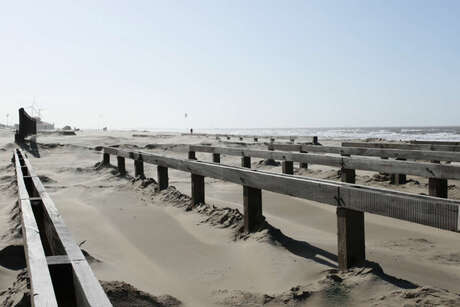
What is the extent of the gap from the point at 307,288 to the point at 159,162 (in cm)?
511

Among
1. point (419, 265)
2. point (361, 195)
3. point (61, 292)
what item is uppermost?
point (361, 195)

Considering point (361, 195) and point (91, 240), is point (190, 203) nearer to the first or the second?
point (91, 240)

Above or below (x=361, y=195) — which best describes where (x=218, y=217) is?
below

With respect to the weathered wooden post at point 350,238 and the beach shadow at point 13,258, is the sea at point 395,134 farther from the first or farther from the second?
the beach shadow at point 13,258

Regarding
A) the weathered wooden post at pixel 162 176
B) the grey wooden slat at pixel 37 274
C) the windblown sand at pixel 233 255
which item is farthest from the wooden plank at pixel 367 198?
the weathered wooden post at pixel 162 176

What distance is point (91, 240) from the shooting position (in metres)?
5.18

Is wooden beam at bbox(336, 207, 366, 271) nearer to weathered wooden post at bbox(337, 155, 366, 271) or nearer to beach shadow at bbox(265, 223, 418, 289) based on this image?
weathered wooden post at bbox(337, 155, 366, 271)

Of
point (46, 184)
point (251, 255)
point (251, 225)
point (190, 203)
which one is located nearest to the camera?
point (251, 255)

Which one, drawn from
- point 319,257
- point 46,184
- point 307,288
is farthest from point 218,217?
point 46,184

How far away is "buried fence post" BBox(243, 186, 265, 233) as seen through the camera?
4977mm

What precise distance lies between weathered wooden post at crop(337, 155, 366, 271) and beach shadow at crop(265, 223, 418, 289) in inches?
4.3

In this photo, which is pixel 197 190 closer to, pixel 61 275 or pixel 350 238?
pixel 350 238

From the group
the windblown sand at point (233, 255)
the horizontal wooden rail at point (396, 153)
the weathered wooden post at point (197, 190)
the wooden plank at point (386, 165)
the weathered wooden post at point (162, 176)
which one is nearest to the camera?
the windblown sand at point (233, 255)

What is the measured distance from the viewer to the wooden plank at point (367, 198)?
2883 millimetres
